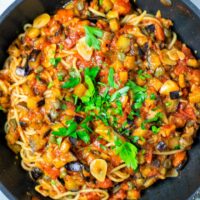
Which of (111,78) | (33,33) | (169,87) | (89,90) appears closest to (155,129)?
(169,87)

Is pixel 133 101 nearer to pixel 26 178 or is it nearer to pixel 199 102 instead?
pixel 199 102

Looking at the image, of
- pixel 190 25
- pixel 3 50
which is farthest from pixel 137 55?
pixel 3 50

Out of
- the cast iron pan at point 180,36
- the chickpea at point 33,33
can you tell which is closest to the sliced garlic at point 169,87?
the cast iron pan at point 180,36

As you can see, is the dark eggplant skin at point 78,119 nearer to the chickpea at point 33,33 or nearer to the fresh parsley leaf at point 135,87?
the fresh parsley leaf at point 135,87

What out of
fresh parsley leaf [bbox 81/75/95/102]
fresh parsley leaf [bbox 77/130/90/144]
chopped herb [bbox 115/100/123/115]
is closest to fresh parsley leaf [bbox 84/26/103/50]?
fresh parsley leaf [bbox 81/75/95/102]

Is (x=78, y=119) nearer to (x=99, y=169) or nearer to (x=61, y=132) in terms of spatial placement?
(x=61, y=132)
